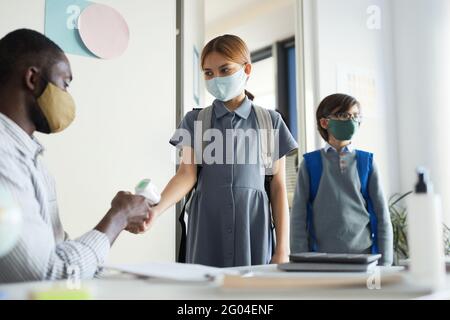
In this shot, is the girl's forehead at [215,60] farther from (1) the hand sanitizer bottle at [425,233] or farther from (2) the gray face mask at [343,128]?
(1) the hand sanitizer bottle at [425,233]

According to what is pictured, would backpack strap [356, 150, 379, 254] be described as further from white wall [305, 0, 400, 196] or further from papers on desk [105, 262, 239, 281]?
white wall [305, 0, 400, 196]

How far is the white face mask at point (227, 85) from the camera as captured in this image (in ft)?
4.96

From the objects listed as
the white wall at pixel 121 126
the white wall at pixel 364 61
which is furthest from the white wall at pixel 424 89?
the white wall at pixel 121 126

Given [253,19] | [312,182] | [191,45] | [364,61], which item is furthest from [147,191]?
[253,19]

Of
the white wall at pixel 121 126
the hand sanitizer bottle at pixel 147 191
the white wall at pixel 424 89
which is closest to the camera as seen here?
the hand sanitizer bottle at pixel 147 191

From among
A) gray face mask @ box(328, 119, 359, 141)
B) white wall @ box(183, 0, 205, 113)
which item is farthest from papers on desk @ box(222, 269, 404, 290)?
white wall @ box(183, 0, 205, 113)

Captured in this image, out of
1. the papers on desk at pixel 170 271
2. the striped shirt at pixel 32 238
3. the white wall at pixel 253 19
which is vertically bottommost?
the papers on desk at pixel 170 271

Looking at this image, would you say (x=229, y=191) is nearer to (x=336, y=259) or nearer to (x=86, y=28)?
(x=336, y=259)

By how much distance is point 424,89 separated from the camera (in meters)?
3.38

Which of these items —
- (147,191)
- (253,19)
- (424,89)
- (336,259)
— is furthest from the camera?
(253,19)

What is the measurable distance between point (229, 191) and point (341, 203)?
0.37m

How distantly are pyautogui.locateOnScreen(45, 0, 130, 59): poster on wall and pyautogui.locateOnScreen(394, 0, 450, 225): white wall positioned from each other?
6.81 ft

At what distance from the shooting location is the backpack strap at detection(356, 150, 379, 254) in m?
1.57

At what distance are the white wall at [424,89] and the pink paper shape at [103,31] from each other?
2.07 m
